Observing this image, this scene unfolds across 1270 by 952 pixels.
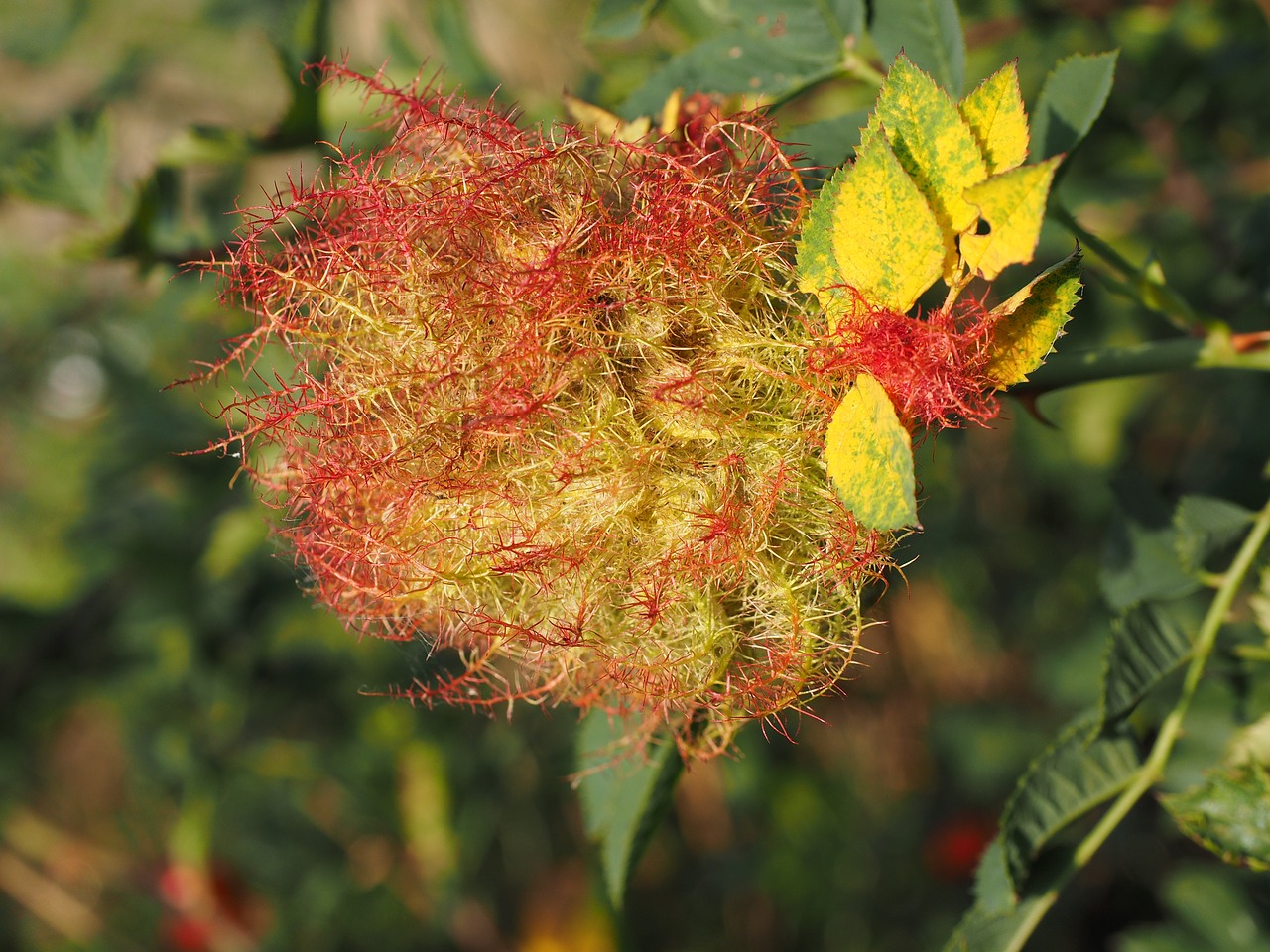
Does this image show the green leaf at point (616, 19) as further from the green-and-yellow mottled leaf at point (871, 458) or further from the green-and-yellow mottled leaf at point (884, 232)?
the green-and-yellow mottled leaf at point (871, 458)

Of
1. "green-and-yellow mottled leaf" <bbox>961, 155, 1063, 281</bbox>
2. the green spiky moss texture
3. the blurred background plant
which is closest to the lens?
"green-and-yellow mottled leaf" <bbox>961, 155, 1063, 281</bbox>

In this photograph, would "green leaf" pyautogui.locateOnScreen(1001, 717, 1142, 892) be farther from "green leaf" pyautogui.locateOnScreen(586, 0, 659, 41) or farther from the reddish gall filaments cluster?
"green leaf" pyautogui.locateOnScreen(586, 0, 659, 41)

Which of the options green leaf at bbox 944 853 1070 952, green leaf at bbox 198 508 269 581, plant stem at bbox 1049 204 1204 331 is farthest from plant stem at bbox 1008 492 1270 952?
green leaf at bbox 198 508 269 581

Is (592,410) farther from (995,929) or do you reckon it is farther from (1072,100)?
(995,929)

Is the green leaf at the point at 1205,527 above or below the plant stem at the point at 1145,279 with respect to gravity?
below

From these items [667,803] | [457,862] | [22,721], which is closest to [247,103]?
[22,721]

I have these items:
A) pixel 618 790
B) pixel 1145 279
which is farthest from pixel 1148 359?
pixel 618 790

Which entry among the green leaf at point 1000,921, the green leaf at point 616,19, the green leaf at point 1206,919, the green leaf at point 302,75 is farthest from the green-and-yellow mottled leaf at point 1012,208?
the green leaf at point 1206,919
